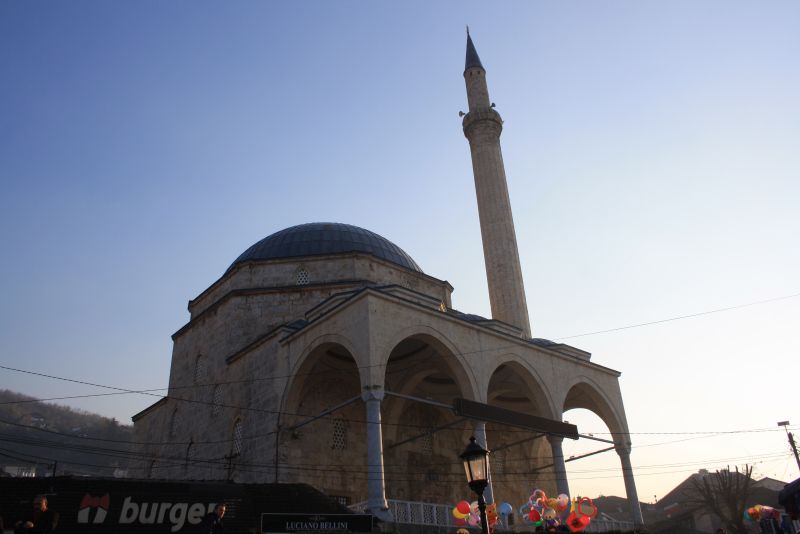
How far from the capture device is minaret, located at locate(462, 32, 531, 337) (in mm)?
20047

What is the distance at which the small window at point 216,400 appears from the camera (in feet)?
56.7

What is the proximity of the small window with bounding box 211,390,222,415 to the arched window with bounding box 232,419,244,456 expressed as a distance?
112cm

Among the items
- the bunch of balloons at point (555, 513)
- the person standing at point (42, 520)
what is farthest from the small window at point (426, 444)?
the person standing at point (42, 520)

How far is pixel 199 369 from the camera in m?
19.0

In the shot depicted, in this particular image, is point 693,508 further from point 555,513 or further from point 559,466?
point 555,513

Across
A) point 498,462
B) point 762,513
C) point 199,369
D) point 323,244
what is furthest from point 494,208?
point 762,513

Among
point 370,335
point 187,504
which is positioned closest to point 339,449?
point 370,335

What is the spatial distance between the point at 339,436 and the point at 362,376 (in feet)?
13.7

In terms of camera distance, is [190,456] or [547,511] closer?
[547,511]

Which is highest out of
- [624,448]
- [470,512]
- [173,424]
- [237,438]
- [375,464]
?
[173,424]

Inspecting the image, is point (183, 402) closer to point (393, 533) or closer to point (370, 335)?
point (370, 335)

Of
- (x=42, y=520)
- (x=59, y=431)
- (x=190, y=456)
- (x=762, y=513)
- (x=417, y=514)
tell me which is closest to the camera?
(x=42, y=520)

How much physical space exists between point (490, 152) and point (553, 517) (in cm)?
1367

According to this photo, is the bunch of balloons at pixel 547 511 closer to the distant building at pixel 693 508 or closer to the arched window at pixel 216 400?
the arched window at pixel 216 400
